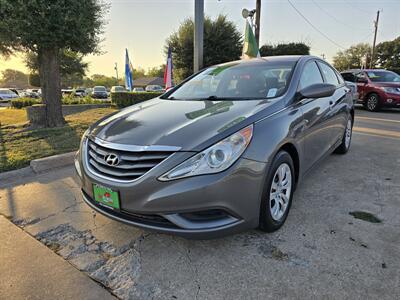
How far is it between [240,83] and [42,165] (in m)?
3.18

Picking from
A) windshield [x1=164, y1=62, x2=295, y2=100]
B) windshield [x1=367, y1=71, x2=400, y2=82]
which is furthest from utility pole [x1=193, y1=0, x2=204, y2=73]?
windshield [x1=367, y1=71, x2=400, y2=82]

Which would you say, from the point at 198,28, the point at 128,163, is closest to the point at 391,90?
the point at 198,28

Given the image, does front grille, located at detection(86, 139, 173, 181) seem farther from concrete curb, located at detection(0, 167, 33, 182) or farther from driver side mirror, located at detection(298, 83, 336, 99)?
concrete curb, located at detection(0, 167, 33, 182)

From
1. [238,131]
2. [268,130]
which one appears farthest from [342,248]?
[238,131]

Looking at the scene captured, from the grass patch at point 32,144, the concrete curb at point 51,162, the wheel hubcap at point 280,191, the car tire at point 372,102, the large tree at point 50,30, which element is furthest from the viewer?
the car tire at point 372,102

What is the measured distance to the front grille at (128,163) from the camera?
2010mm

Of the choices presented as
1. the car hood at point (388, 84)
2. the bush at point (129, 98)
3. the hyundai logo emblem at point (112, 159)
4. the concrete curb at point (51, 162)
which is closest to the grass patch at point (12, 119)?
the bush at point (129, 98)

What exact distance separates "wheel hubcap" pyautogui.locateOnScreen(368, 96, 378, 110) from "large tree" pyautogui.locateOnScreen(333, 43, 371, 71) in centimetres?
5757

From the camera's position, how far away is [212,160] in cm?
196

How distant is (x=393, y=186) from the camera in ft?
11.6

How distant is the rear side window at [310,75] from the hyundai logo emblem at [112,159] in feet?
6.32

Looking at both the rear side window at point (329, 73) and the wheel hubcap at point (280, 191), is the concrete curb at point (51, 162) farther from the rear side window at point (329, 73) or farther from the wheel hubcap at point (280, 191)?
the rear side window at point (329, 73)

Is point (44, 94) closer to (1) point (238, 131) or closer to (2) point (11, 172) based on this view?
(2) point (11, 172)

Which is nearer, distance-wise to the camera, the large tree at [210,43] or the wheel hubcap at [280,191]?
the wheel hubcap at [280,191]
